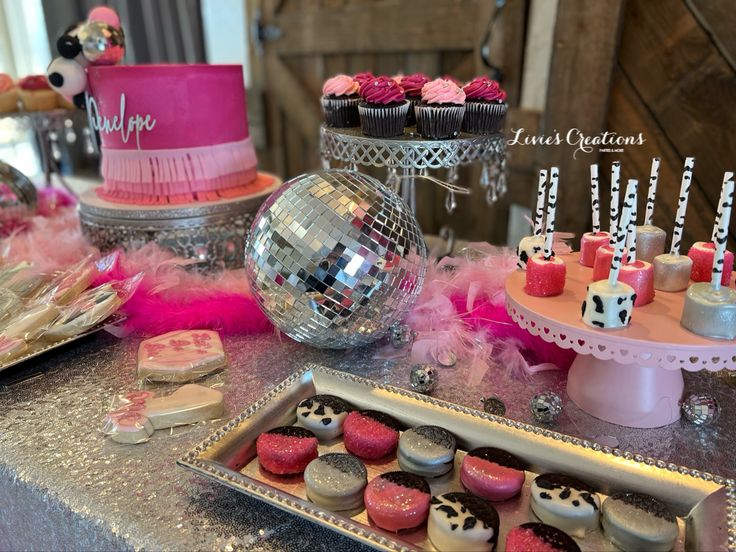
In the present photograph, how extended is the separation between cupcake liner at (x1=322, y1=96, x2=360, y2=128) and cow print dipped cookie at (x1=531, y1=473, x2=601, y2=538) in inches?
27.0

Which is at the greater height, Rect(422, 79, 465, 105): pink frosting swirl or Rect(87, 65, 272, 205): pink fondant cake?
Rect(422, 79, 465, 105): pink frosting swirl

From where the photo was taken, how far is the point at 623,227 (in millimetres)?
599

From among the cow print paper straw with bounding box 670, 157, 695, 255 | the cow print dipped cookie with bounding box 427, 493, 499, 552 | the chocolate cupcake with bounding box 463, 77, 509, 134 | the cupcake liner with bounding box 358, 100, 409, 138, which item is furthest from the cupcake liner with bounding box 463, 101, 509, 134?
the cow print dipped cookie with bounding box 427, 493, 499, 552

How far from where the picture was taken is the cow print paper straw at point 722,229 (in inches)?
22.1

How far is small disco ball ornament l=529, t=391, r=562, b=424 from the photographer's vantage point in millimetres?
674

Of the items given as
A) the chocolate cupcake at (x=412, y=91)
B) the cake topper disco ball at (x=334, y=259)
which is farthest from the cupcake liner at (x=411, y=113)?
the cake topper disco ball at (x=334, y=259)

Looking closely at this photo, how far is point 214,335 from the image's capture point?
2.82ft

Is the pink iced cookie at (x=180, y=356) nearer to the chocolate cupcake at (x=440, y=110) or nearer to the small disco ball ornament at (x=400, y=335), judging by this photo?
the small disco ball ornament at (x=400, y=335)

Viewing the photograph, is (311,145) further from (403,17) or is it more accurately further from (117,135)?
(117,135)

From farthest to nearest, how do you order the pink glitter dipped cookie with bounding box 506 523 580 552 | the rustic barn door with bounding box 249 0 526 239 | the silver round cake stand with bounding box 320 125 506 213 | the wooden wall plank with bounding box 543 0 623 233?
the rustic barn door with bounding box 249 0 526 239 → the wooden wall plank with bounding box 543 0 623 233 → the silver round cake stand with bounding box 320 125 506 213 → the pink glitter dipped cookie with bounding box 506 523 580 552

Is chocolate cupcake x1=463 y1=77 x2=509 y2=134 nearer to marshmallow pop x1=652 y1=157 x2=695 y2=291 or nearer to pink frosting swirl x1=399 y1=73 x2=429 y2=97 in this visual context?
pink frosting swirl x1=399 y1=73 x2=429 y2=97

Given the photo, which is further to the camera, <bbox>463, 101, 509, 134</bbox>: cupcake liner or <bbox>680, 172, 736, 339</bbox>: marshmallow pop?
<bbox>463, 101, 509, 134</bbox>: cupcake liner

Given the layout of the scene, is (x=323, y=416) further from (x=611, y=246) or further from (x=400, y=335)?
(x=611, y=246)

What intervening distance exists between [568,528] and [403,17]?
1.99m
